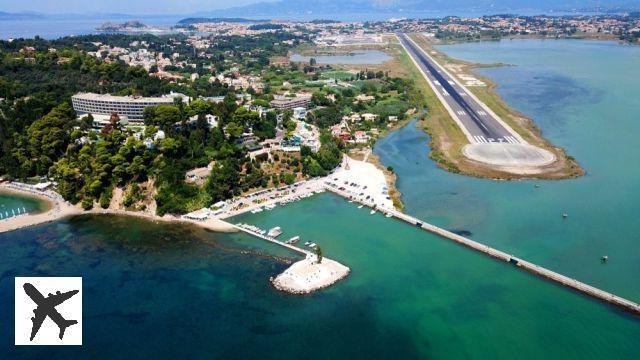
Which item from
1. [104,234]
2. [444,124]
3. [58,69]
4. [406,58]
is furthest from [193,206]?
[406,58]

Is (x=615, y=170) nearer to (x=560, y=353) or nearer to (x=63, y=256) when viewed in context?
(x=560, y=353)

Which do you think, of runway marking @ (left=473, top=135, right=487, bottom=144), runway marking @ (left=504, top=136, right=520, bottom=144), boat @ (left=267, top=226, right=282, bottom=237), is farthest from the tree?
runway marking @ (left=504, top=136, right=520, bottom=144)

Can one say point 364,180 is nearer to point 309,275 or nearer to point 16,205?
point 309,275

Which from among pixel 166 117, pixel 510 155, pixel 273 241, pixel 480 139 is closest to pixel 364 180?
pixel 273 241

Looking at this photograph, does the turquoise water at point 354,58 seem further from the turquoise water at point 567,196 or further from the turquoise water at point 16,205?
the turquoise water at point 16,205

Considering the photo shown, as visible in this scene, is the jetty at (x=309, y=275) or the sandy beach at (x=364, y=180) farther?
the sandy beach at (x=364, y=180)

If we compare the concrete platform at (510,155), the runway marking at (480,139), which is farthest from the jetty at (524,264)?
the runway marking at (480,139)

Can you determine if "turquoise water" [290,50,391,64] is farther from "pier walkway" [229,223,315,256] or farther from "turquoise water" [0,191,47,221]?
"pier walkway" [229,223,315,256]
